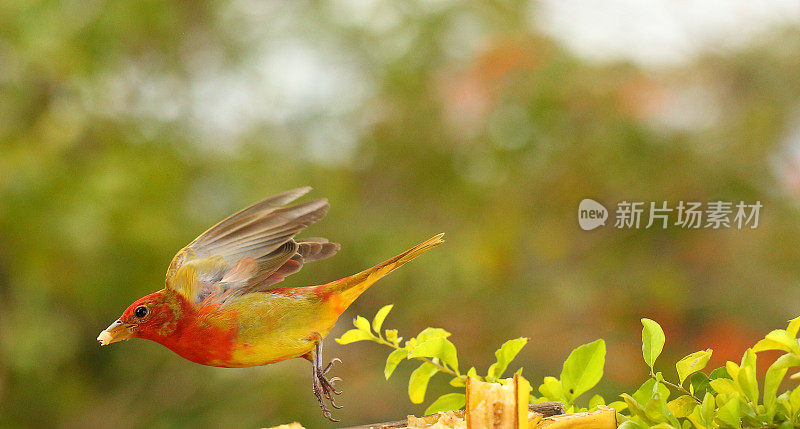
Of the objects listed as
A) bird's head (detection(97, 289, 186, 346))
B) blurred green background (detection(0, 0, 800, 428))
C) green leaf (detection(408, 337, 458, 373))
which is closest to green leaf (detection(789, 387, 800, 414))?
A: green leaf (detection(408, 337, 458, 373))

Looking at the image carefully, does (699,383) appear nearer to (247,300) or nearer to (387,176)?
(247,300)

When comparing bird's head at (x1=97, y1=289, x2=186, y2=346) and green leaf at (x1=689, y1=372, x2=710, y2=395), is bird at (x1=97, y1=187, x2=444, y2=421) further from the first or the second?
green leaf at (x1=689, y1=372, x2=710, y2=395)

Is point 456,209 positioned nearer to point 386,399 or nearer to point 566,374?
point 386,399

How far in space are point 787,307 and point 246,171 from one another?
95cm

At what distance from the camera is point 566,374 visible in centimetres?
33

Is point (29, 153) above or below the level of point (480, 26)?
below

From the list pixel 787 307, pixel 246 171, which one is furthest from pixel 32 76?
pixel 787 307

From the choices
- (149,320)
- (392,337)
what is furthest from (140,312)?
(392,337)

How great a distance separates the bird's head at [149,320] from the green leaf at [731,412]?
208mm

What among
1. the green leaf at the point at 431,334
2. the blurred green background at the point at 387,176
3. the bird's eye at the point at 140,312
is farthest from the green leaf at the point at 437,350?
the blurred green background at the point at 387,176

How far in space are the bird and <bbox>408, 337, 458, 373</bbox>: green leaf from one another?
0.03 metres

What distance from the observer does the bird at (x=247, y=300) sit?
293 millimetres

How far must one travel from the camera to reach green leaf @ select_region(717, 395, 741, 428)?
0.27m

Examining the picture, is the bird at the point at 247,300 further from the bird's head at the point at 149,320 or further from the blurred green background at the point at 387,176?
the blurred green background at the point at 387,176
